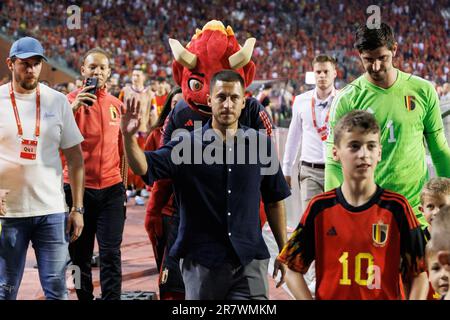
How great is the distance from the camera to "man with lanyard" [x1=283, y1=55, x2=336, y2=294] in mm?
6934

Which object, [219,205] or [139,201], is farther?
[139,201]

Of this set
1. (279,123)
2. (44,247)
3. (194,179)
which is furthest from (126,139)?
(279,123)

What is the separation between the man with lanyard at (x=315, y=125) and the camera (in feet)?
22.7

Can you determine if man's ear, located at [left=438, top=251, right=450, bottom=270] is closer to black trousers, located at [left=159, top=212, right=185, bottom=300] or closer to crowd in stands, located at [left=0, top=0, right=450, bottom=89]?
black trousers, located at [left=159, top=212, right=185, bottom=300]

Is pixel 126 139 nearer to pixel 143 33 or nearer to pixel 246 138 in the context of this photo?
pixel 246 138

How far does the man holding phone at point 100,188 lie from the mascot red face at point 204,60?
849mm

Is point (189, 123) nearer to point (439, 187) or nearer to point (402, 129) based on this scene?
point (402, 129)

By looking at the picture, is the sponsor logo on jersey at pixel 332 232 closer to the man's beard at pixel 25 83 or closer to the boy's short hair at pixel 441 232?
the boy's short hair at pixel 441 232

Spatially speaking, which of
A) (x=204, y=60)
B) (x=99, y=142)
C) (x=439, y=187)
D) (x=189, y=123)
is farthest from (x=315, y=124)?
(x=439, y=187)

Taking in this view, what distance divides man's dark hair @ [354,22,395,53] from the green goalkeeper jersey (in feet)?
0.85

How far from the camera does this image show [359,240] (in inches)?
127

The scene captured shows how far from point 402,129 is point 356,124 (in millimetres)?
1341
